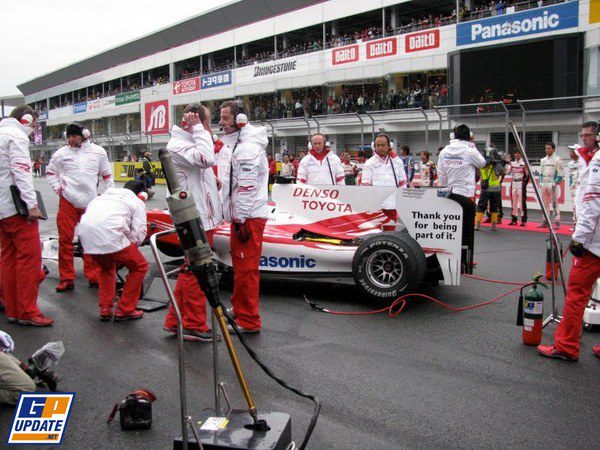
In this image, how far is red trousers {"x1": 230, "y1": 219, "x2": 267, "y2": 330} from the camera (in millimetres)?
5230

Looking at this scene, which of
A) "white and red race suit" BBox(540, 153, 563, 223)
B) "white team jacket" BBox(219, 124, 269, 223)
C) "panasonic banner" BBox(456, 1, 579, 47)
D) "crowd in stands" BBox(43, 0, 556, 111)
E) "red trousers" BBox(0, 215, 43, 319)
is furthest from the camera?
"crowd in stands" BBox(43, 0, 556, 111)

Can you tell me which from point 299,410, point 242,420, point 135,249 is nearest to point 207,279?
point 242,420

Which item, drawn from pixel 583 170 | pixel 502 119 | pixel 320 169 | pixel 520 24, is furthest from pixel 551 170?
pixel 520 24

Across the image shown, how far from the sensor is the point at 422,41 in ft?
94.4

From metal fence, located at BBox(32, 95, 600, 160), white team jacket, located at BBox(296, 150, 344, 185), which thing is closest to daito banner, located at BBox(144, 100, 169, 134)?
metal fence, located at BBox(32, 95, 600, 160)

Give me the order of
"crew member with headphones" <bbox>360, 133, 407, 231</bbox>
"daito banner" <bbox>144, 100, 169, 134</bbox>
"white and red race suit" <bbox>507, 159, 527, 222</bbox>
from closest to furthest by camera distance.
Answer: "crew member with headphones" <bbox>360, 133, 407, 231</bbox>
"white and red race suit" <bbox>507, 159, 527, 222</bbox>
"daito banner" <bbox>144, 100, 169, 134</bbox>

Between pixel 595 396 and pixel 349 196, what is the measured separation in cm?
372

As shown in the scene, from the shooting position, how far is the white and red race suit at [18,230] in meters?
5.32

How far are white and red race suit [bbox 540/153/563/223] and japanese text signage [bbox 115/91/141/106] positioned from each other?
42598 millimetres

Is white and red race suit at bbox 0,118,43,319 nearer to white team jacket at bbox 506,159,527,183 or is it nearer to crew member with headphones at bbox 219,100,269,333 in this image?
crew member with headphones at bbox 219,100,269,333

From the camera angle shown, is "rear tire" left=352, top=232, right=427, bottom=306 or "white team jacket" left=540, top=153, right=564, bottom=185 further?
"white team jacket" left=540, top=153, right=564, bottom=185

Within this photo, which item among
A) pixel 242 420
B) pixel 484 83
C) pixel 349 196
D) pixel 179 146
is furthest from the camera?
pixel 484 83

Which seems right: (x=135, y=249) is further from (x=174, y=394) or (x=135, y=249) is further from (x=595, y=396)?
(x=595, y=396)

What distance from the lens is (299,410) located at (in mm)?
3744
